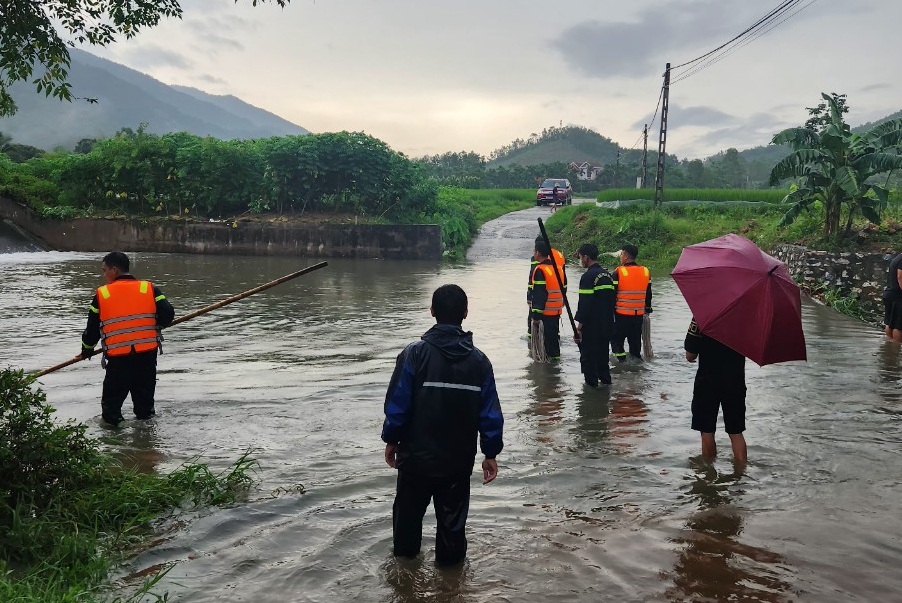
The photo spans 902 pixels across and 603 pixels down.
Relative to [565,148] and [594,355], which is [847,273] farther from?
[565,148]

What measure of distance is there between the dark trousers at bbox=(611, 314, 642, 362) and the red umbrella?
457 cm

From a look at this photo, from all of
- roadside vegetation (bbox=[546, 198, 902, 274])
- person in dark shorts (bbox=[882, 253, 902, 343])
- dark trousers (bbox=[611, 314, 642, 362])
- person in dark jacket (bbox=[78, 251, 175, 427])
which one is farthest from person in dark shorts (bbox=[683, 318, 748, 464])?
roadside vegetation (bbox=[546, 198, 902, 274])

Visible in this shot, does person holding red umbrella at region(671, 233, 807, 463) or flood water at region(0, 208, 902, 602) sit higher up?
person holding red umbrella at region(671, 233, 807, 463)

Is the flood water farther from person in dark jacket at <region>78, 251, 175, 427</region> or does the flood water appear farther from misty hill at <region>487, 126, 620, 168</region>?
misty hill at <region>487, 126, 620, 168</region>

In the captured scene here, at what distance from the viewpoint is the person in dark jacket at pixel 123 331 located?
730cm

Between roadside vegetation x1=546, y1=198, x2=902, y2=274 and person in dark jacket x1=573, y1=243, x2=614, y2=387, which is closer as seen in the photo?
Result: person in dark jacket x1=573, y1=243, x2=614, y2=387

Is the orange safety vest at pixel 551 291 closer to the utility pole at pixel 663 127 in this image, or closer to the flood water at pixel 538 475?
the flood water at pixel 538 475

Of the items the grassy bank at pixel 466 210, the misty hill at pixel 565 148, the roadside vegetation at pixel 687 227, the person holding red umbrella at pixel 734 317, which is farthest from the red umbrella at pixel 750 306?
the misty hill at pixel 565 148

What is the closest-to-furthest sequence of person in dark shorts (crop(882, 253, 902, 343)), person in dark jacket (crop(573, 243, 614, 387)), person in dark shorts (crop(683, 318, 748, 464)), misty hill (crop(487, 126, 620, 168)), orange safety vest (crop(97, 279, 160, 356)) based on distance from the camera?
person in dark shorts (crop(683, 318, 748, 464)) → orange safety vest (crop(97, 279, 160, 356)) → person in dark jacket (crop(573, 243, 614, 387)) → person in dark shorts (crop(882, 253, 902, 343)) → misty hill (crop(487, 126, 620, 168))

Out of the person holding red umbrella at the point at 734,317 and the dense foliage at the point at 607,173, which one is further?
the dense foliage at the point at 607,173

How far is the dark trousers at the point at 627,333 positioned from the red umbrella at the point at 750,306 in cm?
457

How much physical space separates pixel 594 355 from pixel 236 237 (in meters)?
22.3

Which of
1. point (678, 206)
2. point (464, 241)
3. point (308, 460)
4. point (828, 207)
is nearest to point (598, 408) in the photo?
point (308, 460)

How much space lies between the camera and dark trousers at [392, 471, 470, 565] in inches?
171
